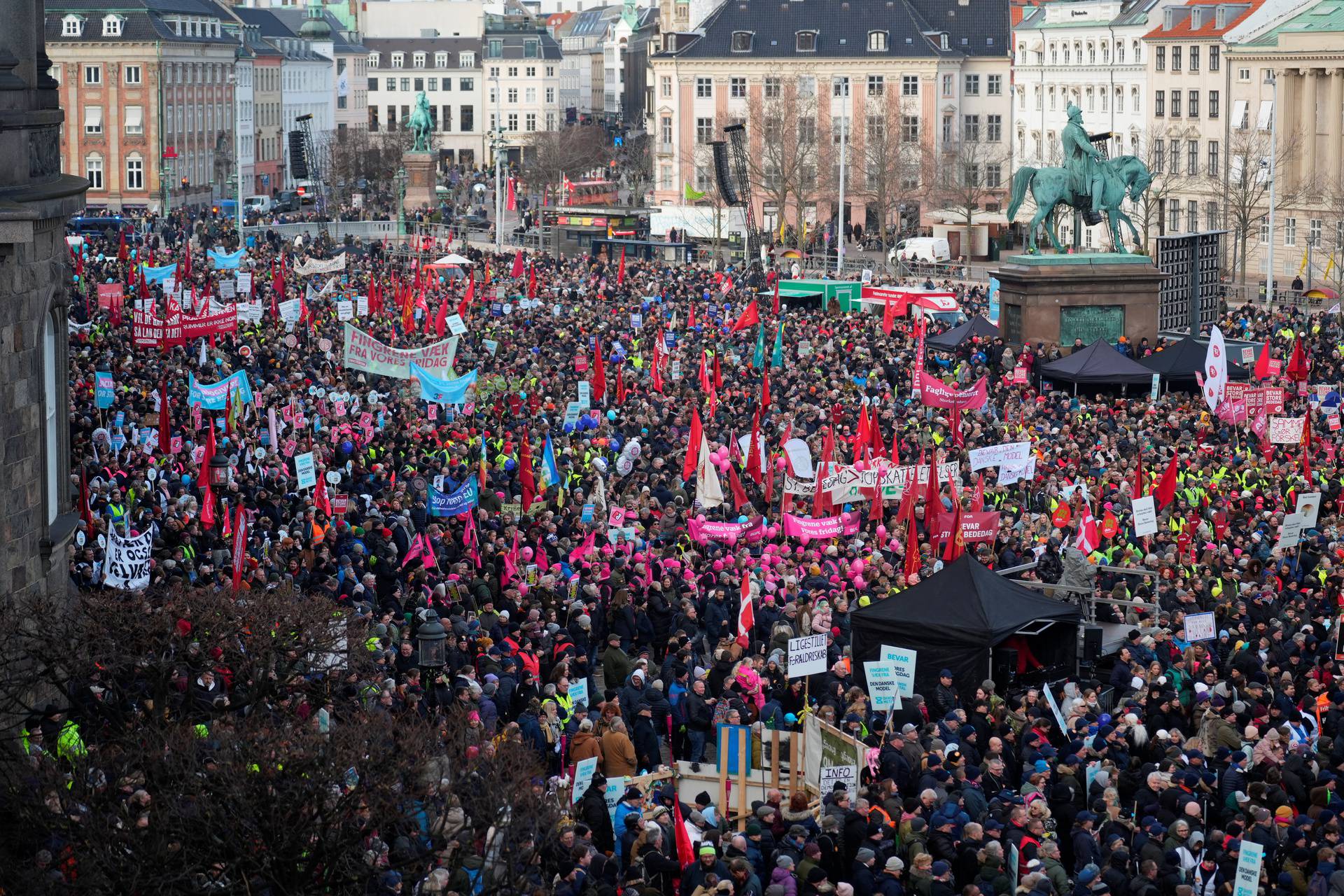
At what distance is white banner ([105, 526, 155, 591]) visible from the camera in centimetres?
2136

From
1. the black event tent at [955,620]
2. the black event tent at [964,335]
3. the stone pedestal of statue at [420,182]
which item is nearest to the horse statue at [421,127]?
the stone pedestal of statue at [420,182]

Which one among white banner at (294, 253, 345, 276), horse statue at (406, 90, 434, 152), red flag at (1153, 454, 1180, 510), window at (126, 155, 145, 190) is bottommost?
red flag at (1153, 454, 1180, 510)

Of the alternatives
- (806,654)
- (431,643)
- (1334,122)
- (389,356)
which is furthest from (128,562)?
(1334,122)

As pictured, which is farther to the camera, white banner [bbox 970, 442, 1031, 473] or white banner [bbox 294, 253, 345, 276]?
white banner [bbox 294, 253, 345, 276]

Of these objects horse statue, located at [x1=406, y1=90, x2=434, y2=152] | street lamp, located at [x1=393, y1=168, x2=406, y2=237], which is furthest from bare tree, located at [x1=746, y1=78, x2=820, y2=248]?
horse statue, located at [x1=406, y1=90, x2=434, y2=152]

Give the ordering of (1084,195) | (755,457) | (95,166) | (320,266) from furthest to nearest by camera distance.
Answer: (95,166) < (320,266) < (1084,195) < (755,457)

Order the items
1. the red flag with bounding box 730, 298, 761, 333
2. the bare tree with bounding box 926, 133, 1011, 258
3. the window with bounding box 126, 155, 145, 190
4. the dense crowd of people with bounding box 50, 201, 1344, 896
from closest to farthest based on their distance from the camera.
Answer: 1. the dense crowd of people with bounding box 50, 201, 1344, 896
2. the red flag with bounding box 730, 298, 761, 333
3. the bare tree with bounding box 926, 133, 1011, 258
4. the window with bounding box 126, 155, 145, 190

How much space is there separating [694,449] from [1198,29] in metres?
57.4

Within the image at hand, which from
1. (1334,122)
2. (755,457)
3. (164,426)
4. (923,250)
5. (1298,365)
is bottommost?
(755,457)

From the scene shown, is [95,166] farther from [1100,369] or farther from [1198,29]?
[1100,369]

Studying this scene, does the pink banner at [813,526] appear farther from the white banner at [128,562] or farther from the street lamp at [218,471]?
the white banner at [128,562]

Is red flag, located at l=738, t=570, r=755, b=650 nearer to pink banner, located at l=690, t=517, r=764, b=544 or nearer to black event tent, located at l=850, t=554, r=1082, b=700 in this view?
black event tent, located at l=850, t=554, r=1082, b=700

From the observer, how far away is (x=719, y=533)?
2622 cm

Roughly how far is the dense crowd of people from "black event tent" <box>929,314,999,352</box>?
1.27ft
